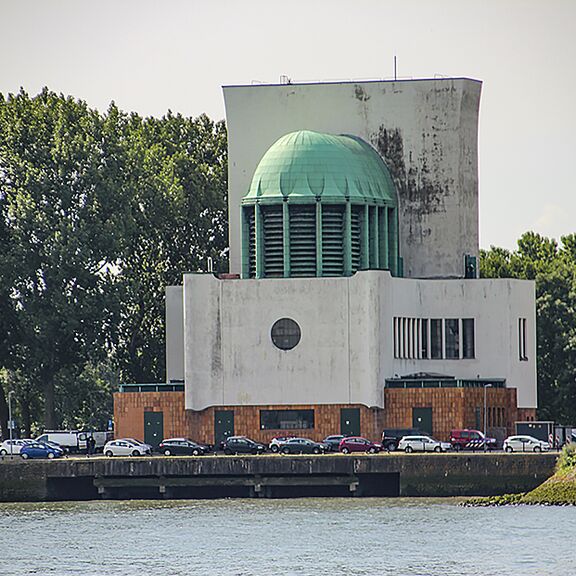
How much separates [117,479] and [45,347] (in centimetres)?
2595

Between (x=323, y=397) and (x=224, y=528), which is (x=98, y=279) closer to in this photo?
(x=323, y=397)

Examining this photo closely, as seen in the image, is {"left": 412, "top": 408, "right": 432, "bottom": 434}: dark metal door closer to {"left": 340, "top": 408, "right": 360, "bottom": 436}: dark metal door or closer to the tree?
{"left": 340, "top": 408, "right": 360, "bottom": 436}: dark metal door

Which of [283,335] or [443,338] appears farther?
[443,338]

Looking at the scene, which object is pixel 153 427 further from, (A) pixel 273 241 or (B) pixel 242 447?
(A) pixel 273 241

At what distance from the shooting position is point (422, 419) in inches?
5118

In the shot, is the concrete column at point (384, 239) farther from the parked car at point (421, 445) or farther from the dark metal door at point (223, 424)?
the parked car at point (421, 445)

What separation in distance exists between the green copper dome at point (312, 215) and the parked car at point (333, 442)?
1112cm

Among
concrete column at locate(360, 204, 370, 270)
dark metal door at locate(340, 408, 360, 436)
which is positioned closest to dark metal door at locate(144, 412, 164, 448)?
dark metal door at locate(340, 408, 360, 436)

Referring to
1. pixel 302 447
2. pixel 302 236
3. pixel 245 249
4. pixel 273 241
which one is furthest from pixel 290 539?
pixel 245 249

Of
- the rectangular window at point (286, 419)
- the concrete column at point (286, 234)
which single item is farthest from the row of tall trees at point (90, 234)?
the rectangular window at point (286, 419)

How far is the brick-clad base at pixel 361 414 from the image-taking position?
425 ft

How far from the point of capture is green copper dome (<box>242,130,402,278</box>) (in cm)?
13488

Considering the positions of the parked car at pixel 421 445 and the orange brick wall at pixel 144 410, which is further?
the orange brick wall at pixel 144 410

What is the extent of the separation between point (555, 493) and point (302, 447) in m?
19.1
